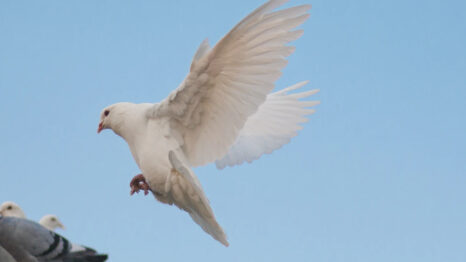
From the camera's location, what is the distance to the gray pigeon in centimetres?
647

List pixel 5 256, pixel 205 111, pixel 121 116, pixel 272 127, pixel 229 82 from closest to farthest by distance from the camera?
pixel 5 256 → pixel 229 82 → pixel 205 111 → pixel 121 116 → pixel 272 127

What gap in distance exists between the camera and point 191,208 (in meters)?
9.22

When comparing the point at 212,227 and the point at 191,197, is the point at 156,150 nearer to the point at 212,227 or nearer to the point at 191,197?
the point at 191,197

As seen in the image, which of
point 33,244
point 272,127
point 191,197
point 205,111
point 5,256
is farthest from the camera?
point 272,127

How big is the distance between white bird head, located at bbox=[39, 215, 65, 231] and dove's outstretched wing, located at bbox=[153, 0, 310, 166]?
8.29ft

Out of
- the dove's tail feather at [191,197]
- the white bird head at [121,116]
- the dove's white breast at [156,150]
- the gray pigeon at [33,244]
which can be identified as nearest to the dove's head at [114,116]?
the white bird head at [121,116]

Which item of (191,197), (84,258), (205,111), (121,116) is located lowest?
(84,258)

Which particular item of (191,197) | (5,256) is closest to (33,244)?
(5,256)

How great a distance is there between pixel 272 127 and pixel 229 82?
8.70 ft

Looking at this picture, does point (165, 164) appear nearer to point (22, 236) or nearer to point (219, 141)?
point (219, 141)

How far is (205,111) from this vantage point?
9.11 metres

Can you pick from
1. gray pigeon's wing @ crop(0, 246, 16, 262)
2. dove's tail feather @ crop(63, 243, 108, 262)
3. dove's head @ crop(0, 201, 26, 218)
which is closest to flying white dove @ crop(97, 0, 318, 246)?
dove's head @ crop(0, 201, 26, 218)

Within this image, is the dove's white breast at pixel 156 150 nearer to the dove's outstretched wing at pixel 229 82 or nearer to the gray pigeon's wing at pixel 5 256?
the dove's outstretched wing at pixel 229 82

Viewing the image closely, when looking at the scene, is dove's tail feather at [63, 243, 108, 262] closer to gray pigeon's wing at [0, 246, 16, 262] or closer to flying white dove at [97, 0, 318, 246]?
gray pigeon's wing at [0, 246, 16, 262]
